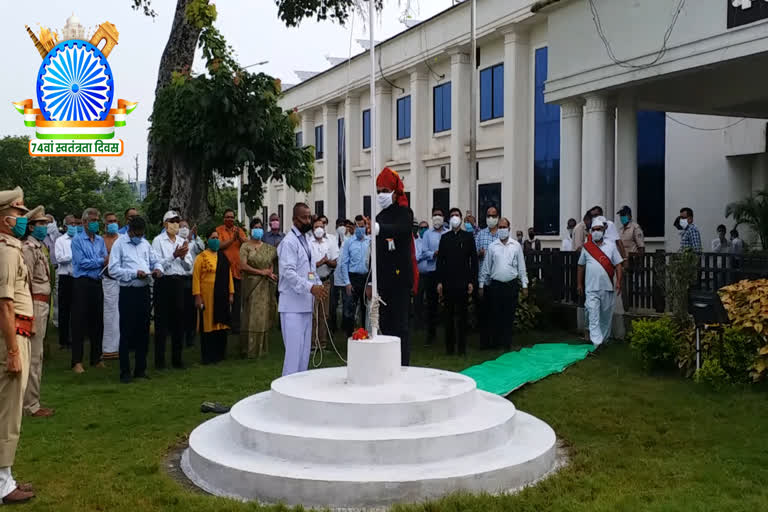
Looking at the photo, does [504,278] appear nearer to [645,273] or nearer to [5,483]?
[645,273]

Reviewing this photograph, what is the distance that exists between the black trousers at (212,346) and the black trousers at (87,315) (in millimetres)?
1437

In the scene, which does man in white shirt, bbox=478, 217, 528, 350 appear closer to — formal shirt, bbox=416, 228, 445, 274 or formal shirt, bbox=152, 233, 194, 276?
formal shirt, bbox=416, 228, 445, 274

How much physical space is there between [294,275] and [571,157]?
831cm

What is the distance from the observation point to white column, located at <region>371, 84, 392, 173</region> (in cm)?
3175

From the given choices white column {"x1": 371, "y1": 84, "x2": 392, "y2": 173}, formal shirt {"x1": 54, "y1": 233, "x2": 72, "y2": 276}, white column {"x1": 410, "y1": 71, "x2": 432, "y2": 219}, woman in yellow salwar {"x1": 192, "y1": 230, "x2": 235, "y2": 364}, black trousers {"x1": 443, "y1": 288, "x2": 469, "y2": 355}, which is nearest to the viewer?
woman in yellow salwar {"x1": 192, "y1": 230, "x2": 235, "y2": 364}

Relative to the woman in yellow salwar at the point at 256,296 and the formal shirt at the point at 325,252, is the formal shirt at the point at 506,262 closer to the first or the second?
the formal shirt at the point at 325,252

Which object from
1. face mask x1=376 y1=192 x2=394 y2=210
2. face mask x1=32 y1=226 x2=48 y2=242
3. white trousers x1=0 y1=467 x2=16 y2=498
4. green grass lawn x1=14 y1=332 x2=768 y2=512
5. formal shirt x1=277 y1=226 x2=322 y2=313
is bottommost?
green grass lawn x1=14 y1=332 x2=768 y2=512

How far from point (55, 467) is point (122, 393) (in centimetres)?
291

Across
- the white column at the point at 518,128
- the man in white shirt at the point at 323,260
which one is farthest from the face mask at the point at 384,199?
the white column at the point at 518,128

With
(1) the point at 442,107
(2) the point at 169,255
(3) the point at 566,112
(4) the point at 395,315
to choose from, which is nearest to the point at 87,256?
(2) the point at 169,255

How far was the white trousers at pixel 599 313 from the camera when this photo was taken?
11.3 m

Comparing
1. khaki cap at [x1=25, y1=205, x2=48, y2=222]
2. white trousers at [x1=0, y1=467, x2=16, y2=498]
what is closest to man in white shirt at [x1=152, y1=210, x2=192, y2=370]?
khaki cap at [x1=25, y1=205, x2=48, y2=222]

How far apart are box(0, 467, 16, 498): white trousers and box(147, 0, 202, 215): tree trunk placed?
1145 cm

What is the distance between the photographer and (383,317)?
821 cm
